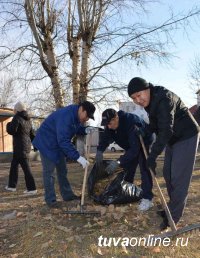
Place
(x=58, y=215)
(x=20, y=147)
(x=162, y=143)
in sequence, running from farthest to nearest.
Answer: (x=20, y=147) < (x=58, y=215) < (x=162, y=143)

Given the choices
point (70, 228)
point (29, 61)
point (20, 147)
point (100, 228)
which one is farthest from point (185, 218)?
point (29, 61)

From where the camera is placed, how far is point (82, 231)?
4.40 meters

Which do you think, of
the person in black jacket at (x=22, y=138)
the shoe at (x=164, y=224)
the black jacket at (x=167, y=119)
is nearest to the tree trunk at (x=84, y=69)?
the person in black jacket at (x=22, y=138)

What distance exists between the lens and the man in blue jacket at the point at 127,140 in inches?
194

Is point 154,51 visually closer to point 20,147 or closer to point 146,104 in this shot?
point 20,147

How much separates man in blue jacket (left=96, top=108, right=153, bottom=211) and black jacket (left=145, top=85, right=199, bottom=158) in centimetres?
73

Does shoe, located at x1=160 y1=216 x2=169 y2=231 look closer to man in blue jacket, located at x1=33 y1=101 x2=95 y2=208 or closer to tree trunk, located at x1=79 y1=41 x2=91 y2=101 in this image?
man in blue jacket, located at x1=33 y1=101 x2=95 y2=208

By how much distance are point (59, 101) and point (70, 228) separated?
614cm

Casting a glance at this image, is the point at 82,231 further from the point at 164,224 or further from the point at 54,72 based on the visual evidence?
the point at 54,72

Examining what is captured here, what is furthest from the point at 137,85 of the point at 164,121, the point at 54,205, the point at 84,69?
the point at 84,69

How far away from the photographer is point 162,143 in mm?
3920

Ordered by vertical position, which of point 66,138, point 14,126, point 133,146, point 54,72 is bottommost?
point 133,146

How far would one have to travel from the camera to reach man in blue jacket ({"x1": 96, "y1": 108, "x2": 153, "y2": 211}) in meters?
4.94

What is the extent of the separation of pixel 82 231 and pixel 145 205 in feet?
3.48
